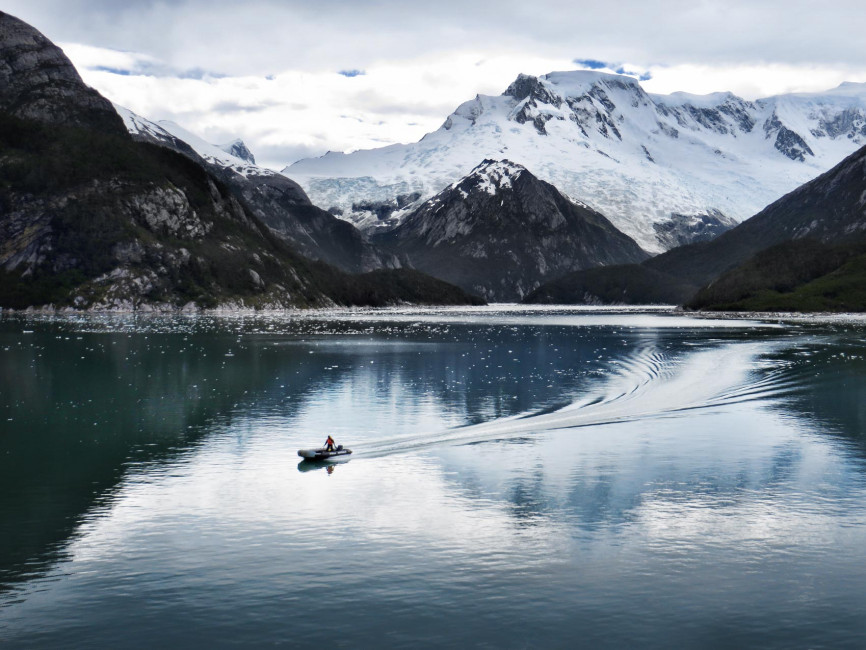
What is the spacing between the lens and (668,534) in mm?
41000

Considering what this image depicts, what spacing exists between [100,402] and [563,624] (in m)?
66.0

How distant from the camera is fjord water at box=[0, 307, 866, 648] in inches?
1212

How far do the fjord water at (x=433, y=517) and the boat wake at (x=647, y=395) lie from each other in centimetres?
53

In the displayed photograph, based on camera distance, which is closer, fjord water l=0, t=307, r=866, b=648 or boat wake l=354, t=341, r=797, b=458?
fjord water l=0, t=307, r=866, b=648

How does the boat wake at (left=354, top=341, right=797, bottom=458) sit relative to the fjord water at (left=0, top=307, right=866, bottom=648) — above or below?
above

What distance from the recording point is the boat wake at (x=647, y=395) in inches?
2638

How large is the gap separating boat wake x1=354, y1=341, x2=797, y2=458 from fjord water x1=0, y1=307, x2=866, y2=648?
53 cm

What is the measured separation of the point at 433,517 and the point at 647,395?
Result: 178ft

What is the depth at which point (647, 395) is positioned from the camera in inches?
3647

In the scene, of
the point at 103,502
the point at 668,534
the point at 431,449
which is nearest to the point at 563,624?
the point at 668,534

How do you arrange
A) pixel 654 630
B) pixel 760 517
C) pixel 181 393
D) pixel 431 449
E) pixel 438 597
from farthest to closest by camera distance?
1. pixel 181 393
2. pixel 431 449
3. pixel 760 517
4. pixel 438 597
5. pixel 654 630

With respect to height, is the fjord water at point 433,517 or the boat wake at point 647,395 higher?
the boat wake at point 647,395

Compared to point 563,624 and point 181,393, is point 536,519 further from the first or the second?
point 181,393

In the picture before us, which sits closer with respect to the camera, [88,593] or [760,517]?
[88,593]
